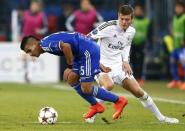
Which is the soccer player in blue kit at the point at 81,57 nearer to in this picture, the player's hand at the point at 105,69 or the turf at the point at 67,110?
the player's hand at the point at 105,69

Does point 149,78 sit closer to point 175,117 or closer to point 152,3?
point 152,3

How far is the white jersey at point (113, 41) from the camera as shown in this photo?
1293 cm

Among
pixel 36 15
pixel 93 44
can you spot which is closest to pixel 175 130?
pixel 93 44

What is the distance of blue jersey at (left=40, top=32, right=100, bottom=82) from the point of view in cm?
1193

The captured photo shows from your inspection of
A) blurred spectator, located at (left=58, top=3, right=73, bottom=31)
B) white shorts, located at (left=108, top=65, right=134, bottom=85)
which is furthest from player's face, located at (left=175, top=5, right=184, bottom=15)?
white shorts, located at (left=108, top=65, right=134, bottom=85)

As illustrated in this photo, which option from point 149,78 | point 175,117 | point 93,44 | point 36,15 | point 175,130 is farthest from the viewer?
point 149,78

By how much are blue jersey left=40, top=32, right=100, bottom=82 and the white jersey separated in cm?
63

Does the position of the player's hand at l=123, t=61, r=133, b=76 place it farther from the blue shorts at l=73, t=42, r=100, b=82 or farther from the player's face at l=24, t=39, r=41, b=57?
the player's face at l=24, t=39, r=41, b=57

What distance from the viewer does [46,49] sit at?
11742mm

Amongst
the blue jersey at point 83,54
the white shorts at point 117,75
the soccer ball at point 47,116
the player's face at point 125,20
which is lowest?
the soccer ball at point 47,116

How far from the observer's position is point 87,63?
12.1 metres

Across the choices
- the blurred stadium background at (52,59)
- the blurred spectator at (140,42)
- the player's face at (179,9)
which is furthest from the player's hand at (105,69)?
the blurred spectator at (140,42)

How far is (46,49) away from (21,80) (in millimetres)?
13389

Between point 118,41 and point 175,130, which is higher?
point 118,41
